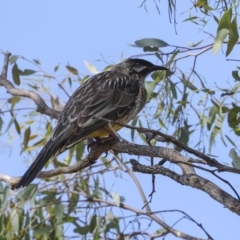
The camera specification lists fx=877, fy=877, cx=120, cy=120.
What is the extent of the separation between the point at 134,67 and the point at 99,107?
0.68 m

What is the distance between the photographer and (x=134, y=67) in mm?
4574

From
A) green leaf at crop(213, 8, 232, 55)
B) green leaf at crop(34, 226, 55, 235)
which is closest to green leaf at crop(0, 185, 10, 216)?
green leaf at crop(34, 226, 55, 235)

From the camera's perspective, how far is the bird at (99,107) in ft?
11.8

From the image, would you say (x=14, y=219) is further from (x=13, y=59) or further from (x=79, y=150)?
(x=13, y=59)

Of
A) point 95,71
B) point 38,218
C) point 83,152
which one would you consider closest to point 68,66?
point 95,71

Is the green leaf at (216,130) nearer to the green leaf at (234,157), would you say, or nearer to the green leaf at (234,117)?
the green leaf at (234,117)

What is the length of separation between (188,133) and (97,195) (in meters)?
0.69

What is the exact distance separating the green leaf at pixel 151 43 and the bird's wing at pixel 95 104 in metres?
0.32

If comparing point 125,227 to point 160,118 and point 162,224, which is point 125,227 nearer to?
point 162,224

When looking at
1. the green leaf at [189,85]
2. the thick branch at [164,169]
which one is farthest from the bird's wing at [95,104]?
the green leaf at [189,85]

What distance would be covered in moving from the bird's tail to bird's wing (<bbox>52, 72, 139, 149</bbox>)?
1.4 inches

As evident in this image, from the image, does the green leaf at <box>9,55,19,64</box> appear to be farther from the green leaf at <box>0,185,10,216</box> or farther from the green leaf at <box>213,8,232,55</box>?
the green leaf at <box>213,8,232,55</box>

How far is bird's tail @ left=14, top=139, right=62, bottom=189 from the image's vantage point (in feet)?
11.5

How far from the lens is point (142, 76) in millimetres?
4555
